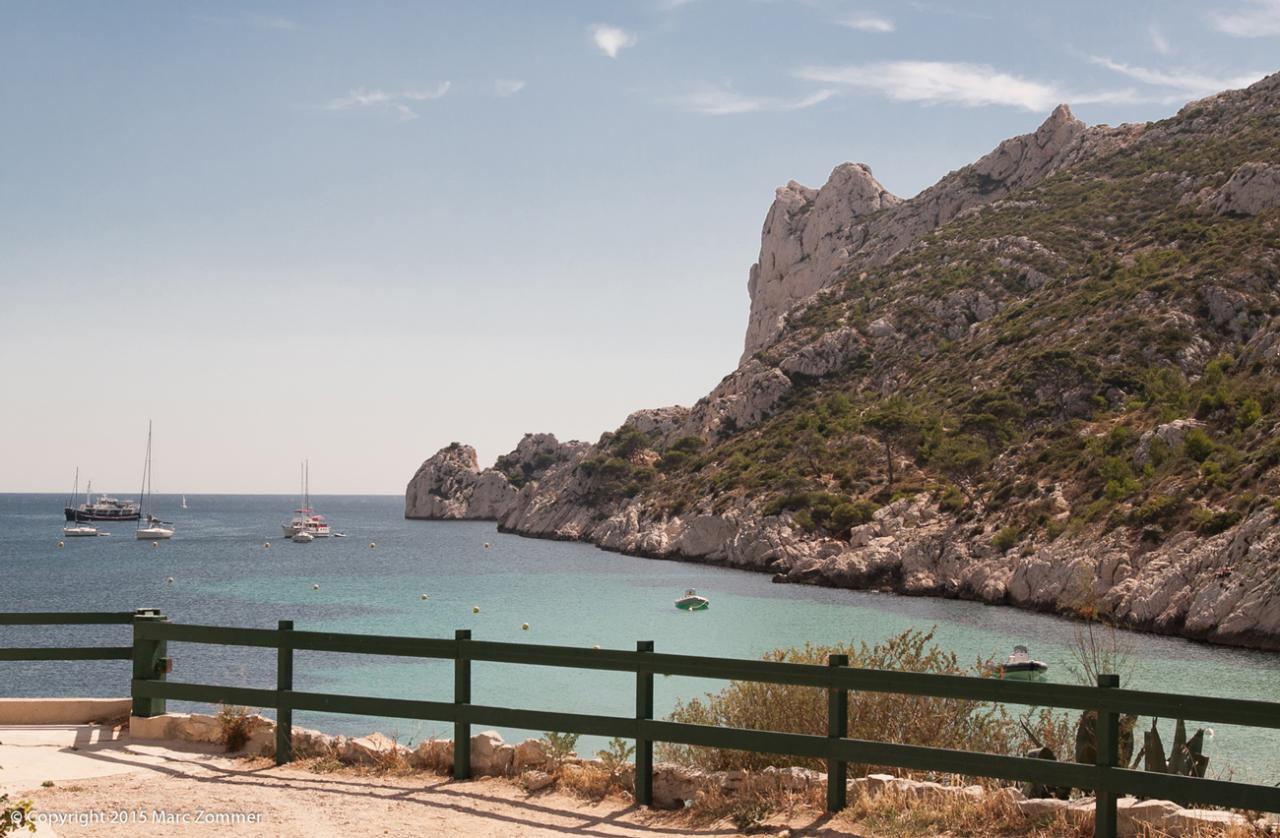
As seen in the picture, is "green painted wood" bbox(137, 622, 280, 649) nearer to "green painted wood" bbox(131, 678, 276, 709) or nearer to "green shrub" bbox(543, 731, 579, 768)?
"green painted wood" bbox(131, 678, 276, 709)

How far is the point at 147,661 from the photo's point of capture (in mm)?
11711

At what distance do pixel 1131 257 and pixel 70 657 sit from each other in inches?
3251

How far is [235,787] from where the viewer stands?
32.9 ft

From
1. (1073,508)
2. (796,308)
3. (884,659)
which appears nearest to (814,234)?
(796,308)

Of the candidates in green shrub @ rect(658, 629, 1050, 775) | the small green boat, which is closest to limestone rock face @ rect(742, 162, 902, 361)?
the small green boat

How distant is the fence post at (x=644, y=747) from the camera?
9297 mm

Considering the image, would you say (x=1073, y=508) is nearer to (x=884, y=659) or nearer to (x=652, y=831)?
(x=884, y=659)

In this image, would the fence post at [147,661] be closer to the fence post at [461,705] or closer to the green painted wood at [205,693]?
the green painted wood at [205,693]

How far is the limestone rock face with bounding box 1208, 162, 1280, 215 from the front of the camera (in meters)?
77.1

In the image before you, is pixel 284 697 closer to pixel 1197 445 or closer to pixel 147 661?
pixel 147 661

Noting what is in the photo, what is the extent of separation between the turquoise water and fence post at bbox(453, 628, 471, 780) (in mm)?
7071

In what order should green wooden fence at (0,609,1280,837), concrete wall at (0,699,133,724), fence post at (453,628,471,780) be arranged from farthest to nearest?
1. concrete wall at (0,699,133,724)
2. fence post at (453,628,471,780)
3. green wooden fence at (0,609,1280,837)

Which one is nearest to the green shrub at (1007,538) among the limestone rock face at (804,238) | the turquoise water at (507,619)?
the turquoise water at (507,619)

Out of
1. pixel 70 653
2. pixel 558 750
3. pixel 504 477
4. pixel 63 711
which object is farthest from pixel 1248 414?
pixel 504 477
